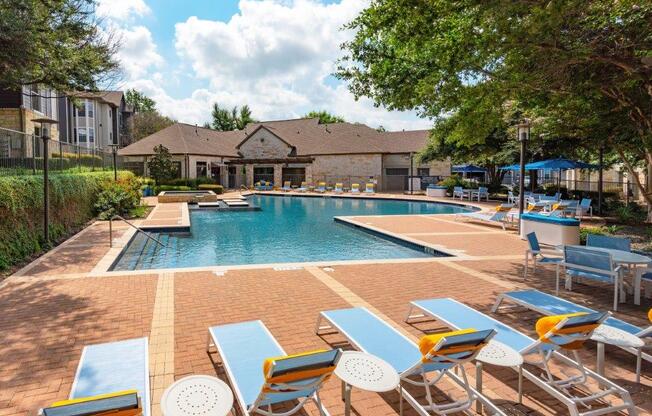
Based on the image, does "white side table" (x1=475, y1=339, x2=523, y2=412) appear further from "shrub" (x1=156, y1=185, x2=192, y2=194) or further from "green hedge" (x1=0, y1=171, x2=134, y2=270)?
"shrub" (x1=156, y1=185, x2=192, y2=194)

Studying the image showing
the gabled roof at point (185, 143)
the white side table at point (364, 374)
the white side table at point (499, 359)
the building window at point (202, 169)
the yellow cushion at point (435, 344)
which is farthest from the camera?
the building window at point (202, 169)

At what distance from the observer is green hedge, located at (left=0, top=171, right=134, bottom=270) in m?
9.34

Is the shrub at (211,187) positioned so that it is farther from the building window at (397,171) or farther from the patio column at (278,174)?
the building window at (397,171)

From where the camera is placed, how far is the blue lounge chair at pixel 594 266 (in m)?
6.50

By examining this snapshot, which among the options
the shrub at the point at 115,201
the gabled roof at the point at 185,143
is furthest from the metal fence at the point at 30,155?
the gabled roof at the point at 185,143

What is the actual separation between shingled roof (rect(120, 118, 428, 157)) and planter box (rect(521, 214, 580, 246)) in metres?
26.4

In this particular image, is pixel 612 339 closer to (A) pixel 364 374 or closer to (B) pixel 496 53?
(A) pixel 364 374

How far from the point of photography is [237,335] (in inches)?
187

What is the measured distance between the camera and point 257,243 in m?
14.2

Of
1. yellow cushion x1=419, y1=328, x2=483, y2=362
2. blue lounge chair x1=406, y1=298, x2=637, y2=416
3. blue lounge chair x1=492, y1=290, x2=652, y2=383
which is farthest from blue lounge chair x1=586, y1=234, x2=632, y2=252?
yellow cushion x1=419, y1=328, x2=483, y2=362

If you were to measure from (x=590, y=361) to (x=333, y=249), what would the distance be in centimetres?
879

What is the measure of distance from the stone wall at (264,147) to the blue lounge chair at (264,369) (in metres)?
37.8

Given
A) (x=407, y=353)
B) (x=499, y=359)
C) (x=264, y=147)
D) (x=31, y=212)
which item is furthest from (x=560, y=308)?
(x=264, y=147)

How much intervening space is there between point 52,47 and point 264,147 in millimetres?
29674
